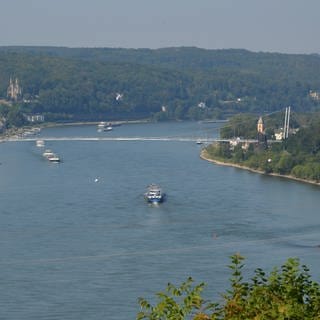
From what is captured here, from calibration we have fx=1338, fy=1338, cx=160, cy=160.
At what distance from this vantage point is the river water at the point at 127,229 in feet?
26.0

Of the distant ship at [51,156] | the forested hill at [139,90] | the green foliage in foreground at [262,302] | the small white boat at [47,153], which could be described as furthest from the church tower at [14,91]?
the green foliage in foreground at [262,302]

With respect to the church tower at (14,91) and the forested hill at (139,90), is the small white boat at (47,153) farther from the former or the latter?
the church tower at (14,91)

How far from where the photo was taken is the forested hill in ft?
105

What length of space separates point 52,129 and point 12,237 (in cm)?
1723

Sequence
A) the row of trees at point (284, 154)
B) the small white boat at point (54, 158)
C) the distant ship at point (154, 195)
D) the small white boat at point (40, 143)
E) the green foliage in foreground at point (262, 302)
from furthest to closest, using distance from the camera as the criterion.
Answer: the small white boat at point (40, 143), the small white boat at point (54, 158), the row of trees at point (284, 154), the distant ship at point (154, 195), the green foliage in foreground at point (262, 302)

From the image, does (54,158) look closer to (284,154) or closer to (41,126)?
(284,154)

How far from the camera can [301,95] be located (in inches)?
1476

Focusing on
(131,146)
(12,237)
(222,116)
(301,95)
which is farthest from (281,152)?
(301,95)

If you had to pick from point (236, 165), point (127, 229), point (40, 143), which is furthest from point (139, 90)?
point (127, 229)

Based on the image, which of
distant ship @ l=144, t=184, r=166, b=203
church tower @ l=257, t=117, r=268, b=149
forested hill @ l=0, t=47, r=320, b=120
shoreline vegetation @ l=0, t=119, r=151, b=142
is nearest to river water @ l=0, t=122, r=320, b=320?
distant ship @ l=144, t=184, r=166, b=203

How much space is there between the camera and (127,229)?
10.7 m

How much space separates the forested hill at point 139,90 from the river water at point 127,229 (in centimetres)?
1347

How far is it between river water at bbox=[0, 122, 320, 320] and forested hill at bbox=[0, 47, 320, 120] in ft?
44.2

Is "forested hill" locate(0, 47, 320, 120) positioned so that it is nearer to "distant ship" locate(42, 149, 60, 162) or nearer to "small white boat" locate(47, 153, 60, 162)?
"distant ship" locate(42, 149, 60, 162)
